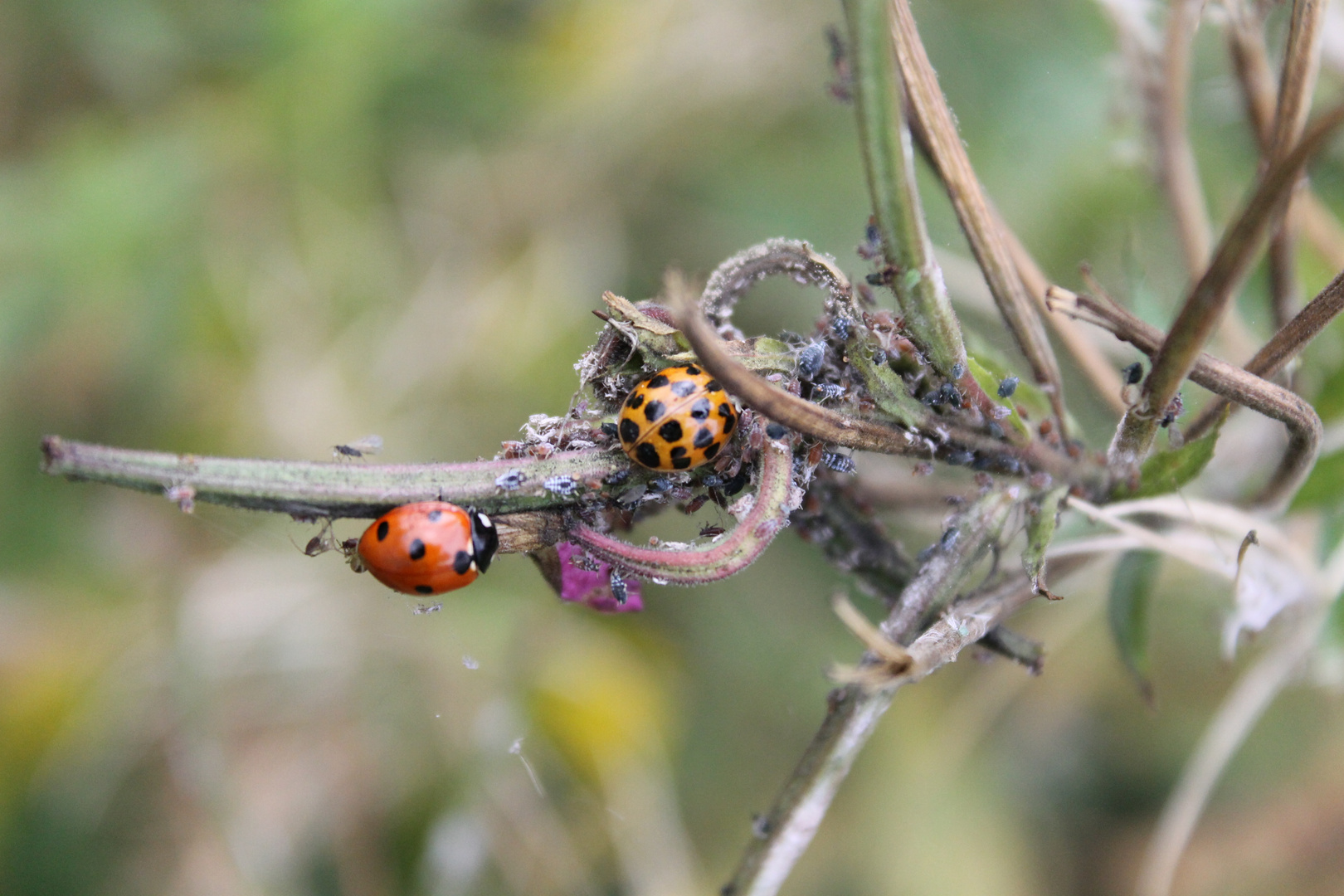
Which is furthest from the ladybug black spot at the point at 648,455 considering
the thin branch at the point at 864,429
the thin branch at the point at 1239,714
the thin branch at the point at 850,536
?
the thin branch at the point at 1239,714

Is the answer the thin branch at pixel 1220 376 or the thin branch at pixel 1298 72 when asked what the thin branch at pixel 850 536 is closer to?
the thin branch at pixel 1220 376

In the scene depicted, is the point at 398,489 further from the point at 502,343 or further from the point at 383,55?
the point at 383,55

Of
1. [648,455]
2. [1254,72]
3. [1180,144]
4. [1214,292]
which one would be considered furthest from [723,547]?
[1180,144]

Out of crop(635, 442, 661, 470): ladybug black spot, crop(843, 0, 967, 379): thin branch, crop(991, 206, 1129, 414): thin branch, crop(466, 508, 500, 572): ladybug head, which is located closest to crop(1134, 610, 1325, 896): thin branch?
A: crop(991, 206, 1129, 414): thin branch

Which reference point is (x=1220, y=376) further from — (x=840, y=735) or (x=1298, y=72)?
(x=840, y=735)

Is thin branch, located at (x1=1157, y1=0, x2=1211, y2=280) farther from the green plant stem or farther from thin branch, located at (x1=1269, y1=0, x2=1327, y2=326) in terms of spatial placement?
the green plant stem

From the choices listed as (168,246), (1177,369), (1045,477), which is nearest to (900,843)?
(1045,477)
